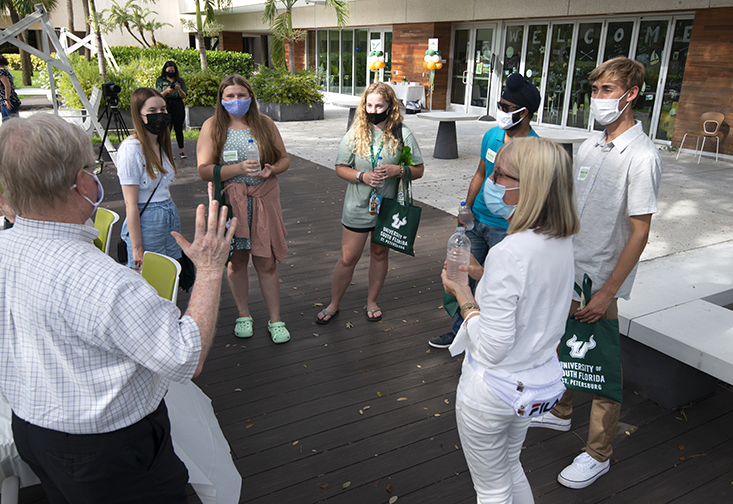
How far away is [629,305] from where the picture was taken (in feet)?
11.1

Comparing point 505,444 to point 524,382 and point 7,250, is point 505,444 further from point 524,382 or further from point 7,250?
point 7,250

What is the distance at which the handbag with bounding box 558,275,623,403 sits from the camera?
2414mm

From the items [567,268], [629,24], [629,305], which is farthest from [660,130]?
Result: [567,268]

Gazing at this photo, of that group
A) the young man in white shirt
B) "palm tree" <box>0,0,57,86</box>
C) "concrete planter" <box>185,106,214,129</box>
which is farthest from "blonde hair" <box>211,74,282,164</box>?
"palm tree" <box>0,0,57,86</box>

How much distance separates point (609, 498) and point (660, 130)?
1170cm

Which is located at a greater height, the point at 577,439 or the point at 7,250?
the point at 7,250

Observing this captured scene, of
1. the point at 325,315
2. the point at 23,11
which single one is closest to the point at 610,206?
the point at 325,315

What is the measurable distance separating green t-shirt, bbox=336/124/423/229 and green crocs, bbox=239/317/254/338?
41.6 inches

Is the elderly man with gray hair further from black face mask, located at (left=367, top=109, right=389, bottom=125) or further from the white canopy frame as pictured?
the white canopy frame

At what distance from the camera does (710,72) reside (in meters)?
10.4

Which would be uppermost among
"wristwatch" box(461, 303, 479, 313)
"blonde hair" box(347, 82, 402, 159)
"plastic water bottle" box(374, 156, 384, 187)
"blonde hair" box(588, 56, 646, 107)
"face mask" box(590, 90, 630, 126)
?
"blonde hair" box(588, 56, 646, 107)

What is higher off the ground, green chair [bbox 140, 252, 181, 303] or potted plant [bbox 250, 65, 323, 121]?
potted plant [bbox 250, 65, 323, 121]

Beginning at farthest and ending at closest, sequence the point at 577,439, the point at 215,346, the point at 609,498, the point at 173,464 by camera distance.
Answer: the point at 215,346 < the point at 577,439 < the point at 609,498 < the point at 173,464

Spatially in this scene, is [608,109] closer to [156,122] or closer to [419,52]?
[156,122]
